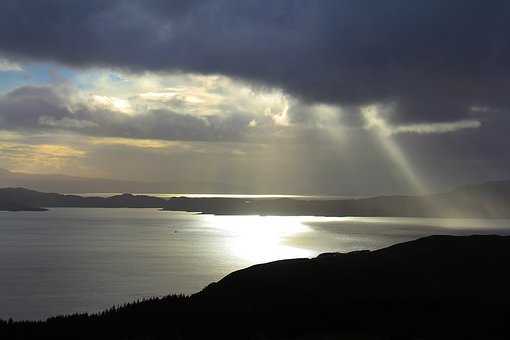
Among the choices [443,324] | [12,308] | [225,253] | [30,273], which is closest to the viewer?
[443,324]

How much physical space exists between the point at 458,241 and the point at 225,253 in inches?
5723

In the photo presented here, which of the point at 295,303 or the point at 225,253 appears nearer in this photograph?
the point at 295,303

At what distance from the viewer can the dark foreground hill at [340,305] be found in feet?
115

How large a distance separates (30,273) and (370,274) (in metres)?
107

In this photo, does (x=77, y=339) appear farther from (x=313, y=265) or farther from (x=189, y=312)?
(x=313, y=265)

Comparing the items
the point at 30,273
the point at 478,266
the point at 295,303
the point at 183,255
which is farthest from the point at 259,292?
the point at 183,255

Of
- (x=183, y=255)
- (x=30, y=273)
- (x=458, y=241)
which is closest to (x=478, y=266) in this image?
(x=458, y=241)

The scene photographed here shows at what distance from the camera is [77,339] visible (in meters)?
36.0

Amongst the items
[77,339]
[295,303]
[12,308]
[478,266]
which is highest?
[478,266]

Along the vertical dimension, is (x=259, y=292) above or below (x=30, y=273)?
above

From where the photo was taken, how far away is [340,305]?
39.4 metres

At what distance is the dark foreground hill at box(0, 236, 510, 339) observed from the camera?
35.1 meters

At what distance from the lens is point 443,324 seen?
116 feet

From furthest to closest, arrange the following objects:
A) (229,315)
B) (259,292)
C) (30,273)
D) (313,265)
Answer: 1. (30,273)
2. (313,265)
3. (259,292)
4. (229,315)
